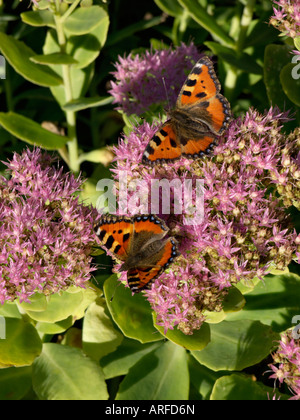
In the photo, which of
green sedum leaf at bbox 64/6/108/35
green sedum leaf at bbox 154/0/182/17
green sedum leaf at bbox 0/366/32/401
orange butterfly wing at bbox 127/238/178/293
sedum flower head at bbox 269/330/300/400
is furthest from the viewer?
green sedum leaf at bbox 154/0/182/17

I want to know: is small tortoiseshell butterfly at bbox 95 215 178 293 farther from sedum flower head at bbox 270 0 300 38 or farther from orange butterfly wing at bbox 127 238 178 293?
sedum flower head at bbox 270 0 300 38

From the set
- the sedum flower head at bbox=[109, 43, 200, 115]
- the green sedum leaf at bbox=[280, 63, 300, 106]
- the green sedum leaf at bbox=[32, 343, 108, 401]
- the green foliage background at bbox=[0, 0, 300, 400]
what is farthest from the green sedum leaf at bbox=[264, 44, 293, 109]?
the green sedum leaf at bbox=[32, 343, 108, 401]

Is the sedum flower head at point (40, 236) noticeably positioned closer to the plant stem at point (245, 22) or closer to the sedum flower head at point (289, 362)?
the sedum flower head at point (289, 362)

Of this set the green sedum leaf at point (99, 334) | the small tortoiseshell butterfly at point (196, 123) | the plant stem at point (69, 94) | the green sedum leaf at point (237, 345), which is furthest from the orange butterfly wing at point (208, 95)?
the green sedum leaf at point (99, 334)

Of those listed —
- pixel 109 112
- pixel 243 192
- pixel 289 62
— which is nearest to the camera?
pixel 243 192

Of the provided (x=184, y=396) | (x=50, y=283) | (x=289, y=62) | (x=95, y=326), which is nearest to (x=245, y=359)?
(x=184, y=396)
